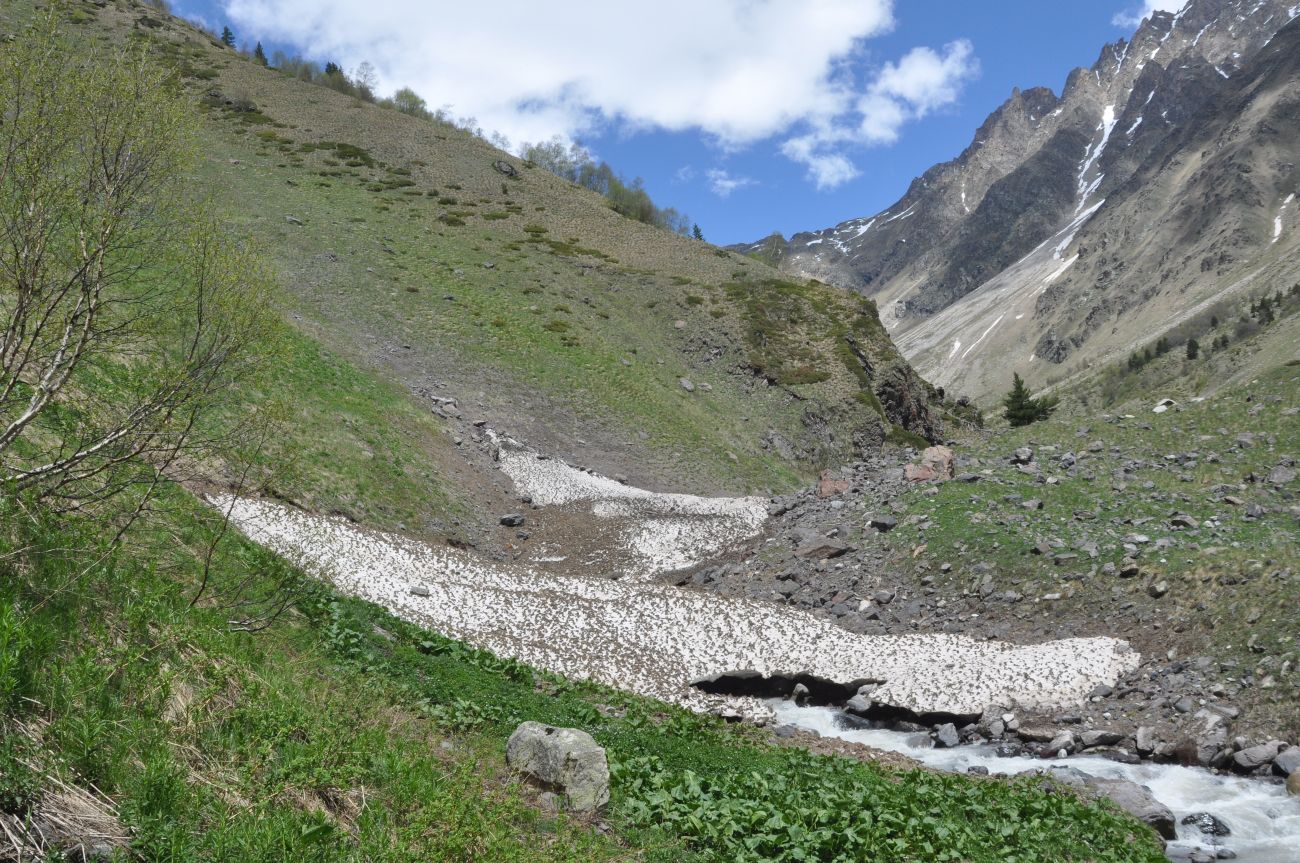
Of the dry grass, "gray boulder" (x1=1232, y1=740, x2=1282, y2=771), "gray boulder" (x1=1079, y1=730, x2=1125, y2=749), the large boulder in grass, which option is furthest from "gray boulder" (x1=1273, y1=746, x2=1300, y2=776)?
the dry grass

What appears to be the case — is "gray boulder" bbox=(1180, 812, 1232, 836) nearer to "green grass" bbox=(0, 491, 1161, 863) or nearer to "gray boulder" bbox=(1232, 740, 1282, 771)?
"green grass" bbox=(0, 491, 1161, 863)

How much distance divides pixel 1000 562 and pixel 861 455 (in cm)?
3081

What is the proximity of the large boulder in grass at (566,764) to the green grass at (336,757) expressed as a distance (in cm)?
31

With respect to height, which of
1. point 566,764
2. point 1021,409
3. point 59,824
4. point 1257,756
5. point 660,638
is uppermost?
point 1021,409

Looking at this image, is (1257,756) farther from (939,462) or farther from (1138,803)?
(939,462)

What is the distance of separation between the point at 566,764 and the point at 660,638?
1124cm

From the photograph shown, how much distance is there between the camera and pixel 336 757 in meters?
7.02

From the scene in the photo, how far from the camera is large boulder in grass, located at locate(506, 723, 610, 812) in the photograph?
852 centimetres

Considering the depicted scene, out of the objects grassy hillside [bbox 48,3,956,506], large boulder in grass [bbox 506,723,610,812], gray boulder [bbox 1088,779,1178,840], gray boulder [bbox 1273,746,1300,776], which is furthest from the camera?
grassy hillside [bbox 48,3,956,506]

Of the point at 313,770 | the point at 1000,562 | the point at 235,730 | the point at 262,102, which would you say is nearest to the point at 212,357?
the point at 235,730

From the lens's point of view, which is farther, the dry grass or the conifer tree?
the conifer tree

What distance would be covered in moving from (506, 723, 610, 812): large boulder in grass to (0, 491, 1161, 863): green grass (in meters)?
0.31

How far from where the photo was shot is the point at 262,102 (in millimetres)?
90375

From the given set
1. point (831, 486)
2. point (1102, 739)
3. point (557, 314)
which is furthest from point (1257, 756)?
point (557, 314)
